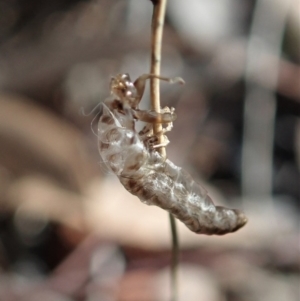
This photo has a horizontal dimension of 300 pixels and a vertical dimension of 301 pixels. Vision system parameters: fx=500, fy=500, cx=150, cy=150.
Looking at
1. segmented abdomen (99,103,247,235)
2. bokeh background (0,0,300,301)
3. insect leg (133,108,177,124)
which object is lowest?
segmented abdomen (99,103,247,235)

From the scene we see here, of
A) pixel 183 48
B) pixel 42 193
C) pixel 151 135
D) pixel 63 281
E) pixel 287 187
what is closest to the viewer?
pixel 151 135

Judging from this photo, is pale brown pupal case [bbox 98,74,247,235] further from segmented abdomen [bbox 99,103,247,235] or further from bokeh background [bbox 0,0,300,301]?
bokeh background [bbox 0,0,300,301]

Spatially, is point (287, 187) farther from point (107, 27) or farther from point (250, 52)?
point (107, 27)

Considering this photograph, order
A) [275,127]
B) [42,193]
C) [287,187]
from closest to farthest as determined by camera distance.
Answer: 1. [42,193]
2. [287,187]
3. [275,127]

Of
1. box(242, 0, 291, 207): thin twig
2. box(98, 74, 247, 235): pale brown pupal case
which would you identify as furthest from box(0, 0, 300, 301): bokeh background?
box(98, 74, 247, 235): pale brown pupal case

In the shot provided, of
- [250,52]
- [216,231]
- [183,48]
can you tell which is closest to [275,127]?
[250,52]

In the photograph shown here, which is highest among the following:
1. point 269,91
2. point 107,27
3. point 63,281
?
point 107,27

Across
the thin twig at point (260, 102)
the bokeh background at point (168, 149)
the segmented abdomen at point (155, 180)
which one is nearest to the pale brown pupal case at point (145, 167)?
the segmented abdomen at point (155, 180)
